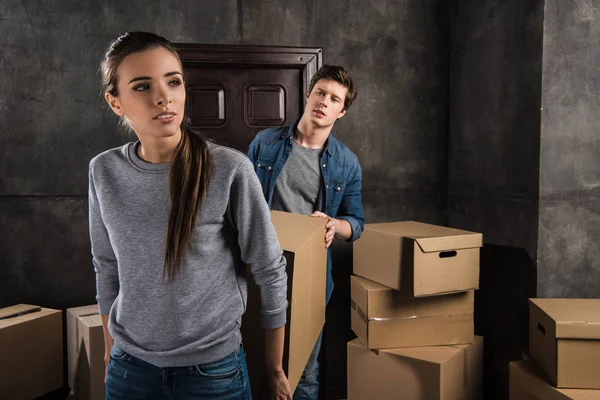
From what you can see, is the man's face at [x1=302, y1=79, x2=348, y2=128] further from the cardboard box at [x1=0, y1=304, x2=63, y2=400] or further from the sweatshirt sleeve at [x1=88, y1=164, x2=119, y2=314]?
the cardboard box at [x1=0, y1=304, x2=63, y2=400]

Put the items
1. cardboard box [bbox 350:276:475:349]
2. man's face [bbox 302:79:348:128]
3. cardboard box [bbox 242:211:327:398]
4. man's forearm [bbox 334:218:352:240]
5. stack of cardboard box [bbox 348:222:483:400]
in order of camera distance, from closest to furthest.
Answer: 1. cardboard box [bbox 242:211:327:398]
2. man's forearm [bbox 334:218:352:240]
3. man's face [bbox 302:79:348:128]
4. stack of cardboard box [bbox 348:222:483:400]
5. cardboard box [bbox 350:276:475:349]

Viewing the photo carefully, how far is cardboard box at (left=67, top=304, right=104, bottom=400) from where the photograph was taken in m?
2.39

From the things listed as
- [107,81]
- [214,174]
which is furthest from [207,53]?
[214,174]

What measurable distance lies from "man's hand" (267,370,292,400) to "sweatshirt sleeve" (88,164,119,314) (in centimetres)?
38

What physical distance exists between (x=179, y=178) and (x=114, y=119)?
2023mm

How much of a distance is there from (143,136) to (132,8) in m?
2.07

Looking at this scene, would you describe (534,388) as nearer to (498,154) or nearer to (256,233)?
(498,154)

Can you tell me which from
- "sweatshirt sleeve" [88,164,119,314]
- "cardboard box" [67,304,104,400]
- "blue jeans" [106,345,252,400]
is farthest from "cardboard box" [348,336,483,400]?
"sweatshirt sleeve" [88,164,119,314]

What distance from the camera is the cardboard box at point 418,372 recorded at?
2.25 metres

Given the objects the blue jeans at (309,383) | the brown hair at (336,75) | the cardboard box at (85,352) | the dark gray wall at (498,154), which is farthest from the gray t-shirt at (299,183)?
the cardboard box at (85,352)

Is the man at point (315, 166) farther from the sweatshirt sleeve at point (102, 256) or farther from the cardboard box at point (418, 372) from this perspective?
the sweatshirt sleeve at point (102, 256)

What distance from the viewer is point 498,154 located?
253 cm

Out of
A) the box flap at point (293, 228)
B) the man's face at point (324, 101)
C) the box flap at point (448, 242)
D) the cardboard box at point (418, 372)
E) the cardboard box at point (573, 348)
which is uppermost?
the man's face at point (324, 101)

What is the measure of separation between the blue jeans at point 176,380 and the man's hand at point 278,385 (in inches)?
2.7
